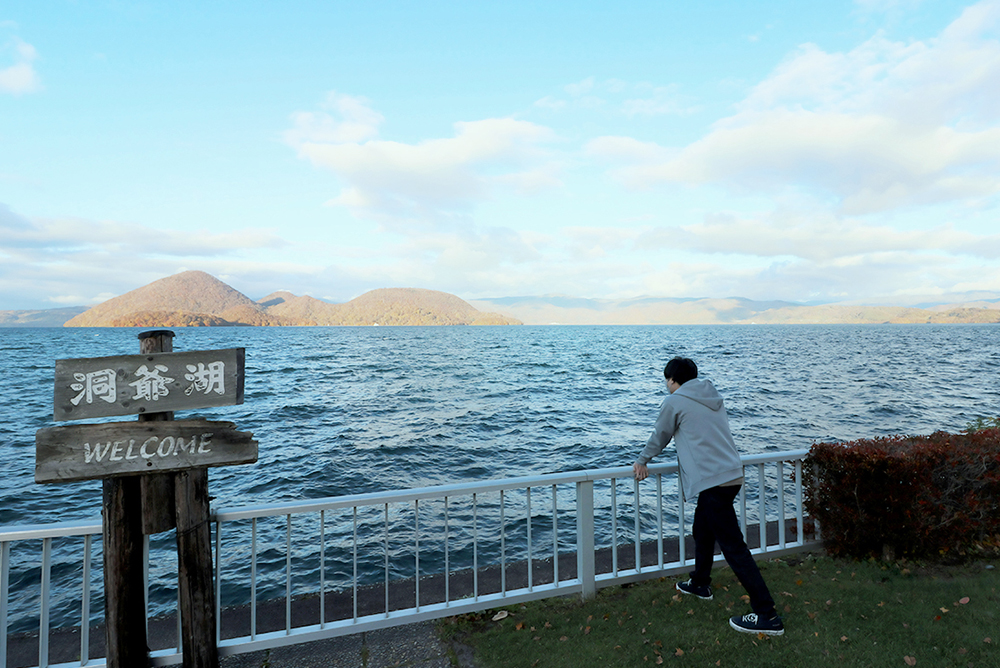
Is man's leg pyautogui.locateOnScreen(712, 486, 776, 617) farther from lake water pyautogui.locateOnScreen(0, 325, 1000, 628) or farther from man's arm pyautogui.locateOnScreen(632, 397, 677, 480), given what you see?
lake water pyautogui.locateOnScreen(0, 325, 1000, 628)

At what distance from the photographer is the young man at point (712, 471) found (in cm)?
378

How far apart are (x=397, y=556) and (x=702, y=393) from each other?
273 inches

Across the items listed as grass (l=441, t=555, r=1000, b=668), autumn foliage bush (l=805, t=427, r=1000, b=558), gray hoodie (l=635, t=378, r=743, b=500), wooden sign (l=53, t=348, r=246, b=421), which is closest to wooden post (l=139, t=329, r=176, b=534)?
wooden sign (l=53, t=348, r=246, b=421)

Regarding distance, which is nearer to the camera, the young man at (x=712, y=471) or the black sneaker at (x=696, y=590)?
the young man at (x=712, y=471)

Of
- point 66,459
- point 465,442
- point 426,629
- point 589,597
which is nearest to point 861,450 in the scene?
point 589,597

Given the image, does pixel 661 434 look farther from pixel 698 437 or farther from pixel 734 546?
pixel 734 546

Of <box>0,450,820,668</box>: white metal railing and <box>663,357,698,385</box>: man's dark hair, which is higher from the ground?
<box>663,357,698,385</box>: man's dark hair

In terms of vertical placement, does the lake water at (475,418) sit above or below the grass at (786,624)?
below

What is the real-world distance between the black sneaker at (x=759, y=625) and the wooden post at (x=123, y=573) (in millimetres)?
4253

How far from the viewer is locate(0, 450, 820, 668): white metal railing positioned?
12.3 feet

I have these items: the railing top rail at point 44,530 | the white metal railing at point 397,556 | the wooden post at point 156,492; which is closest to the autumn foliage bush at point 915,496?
the white metal railing at point 397,556

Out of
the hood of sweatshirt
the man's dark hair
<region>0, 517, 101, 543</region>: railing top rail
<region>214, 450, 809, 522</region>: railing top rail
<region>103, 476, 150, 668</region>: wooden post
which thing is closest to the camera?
<region>0, 517, 101, 543</region>: railing top rail

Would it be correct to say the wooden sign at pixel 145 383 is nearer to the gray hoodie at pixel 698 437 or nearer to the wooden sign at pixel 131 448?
the wooden sign at pixel 131 448

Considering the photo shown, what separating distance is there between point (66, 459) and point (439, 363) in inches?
1872
